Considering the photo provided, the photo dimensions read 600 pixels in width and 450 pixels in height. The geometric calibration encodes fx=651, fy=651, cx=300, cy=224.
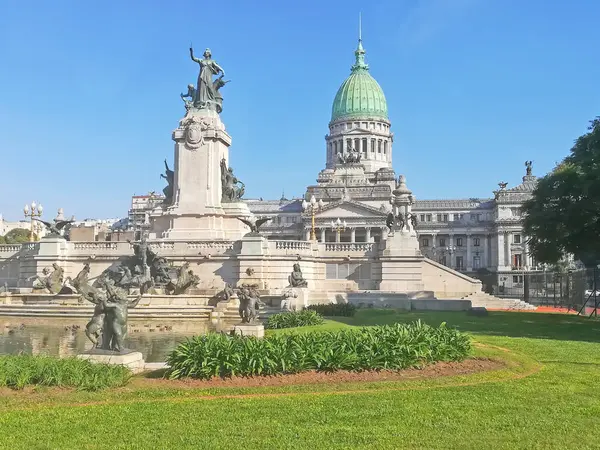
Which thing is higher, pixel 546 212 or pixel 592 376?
pixel 546 212

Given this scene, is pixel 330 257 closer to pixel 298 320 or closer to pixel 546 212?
pixel 546 212

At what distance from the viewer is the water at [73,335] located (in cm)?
2058

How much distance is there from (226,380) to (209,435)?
3.74m

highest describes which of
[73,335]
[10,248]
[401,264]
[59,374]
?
[10,248]

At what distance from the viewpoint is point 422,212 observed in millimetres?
125625

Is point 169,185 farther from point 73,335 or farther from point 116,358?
point 116,358

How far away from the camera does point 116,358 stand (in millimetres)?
14477

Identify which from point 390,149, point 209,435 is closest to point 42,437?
point 209,435

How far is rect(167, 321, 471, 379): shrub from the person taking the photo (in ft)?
43.7

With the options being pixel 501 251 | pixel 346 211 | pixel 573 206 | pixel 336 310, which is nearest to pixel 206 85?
pixel 336 310

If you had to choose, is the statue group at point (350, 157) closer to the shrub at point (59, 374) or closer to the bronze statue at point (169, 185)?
the bronze statue at point (169, 185)

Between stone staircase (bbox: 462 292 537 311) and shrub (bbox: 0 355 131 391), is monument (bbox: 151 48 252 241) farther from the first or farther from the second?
shrub (bbox: 0 355 131 391)

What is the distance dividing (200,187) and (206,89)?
719cm

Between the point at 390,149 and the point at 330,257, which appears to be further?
the point at 390,149
